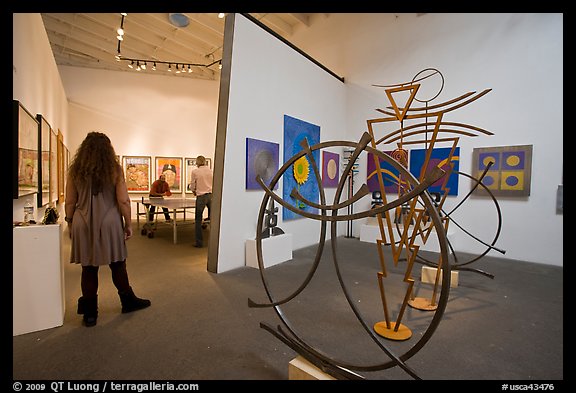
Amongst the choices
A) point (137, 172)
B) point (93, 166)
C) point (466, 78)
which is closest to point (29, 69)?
point (93, 166)

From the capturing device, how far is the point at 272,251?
379 cm

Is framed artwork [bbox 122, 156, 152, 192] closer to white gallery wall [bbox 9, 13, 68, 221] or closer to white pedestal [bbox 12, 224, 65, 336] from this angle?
white gallery wall [bbox 9, 13, 68, 221]

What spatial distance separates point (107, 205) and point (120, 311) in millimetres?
888

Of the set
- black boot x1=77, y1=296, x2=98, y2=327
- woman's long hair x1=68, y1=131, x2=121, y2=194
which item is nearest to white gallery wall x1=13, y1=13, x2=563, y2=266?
woman's long hair x1=68, y1=131, x2=121, y2=194

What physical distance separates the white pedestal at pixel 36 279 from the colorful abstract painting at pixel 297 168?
283 centimetres

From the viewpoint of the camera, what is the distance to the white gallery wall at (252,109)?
3480mm

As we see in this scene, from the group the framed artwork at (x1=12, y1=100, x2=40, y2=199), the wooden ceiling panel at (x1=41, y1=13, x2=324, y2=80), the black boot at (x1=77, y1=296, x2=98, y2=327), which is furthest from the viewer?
the wooden ceiling panel at (x1=41, y1=13, x2=324, y2=80)

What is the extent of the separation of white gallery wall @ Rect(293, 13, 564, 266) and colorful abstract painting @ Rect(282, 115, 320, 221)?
1619 mm

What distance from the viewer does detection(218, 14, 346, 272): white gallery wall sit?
11.4 ft

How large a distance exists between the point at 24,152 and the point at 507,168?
577 cm

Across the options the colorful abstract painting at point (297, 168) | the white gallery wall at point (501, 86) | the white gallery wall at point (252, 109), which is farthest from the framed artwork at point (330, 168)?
the white gallery wall at point (501, 86)

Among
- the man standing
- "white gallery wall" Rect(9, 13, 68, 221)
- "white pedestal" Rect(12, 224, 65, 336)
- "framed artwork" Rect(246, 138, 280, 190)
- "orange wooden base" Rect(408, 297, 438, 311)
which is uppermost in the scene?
"white gallery wall" Rect(9, 13, 68, 221)

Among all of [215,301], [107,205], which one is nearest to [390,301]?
[215,301]
